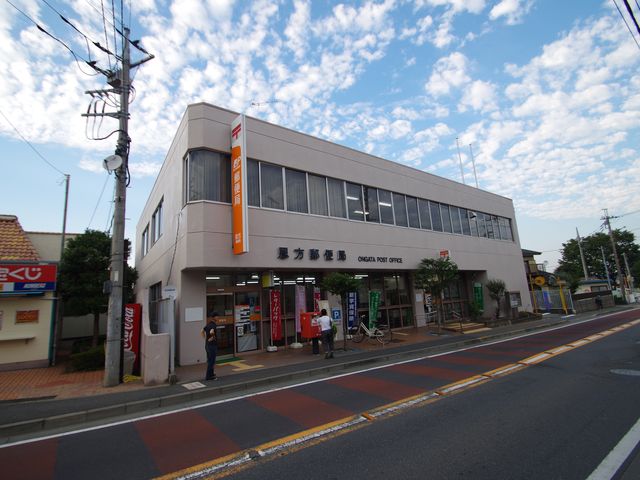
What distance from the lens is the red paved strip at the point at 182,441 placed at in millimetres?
4477

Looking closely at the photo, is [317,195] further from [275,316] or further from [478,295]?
[478,295]

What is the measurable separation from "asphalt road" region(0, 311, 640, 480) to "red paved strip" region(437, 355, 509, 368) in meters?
1.48

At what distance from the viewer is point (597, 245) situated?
190 ft

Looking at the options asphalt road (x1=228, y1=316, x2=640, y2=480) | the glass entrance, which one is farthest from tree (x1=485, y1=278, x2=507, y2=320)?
the glass entrance

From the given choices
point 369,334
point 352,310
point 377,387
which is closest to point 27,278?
point 377,387

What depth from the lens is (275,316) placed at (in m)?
13.5

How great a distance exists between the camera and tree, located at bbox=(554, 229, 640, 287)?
57719mm

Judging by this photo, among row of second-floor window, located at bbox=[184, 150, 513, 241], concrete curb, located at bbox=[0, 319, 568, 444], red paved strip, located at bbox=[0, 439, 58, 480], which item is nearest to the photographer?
red paved strip, located at bbox=[0, 439, 58, 480]

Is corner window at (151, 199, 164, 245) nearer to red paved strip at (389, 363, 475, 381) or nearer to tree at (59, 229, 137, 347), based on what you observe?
tree at (59, 229, 137, 347)

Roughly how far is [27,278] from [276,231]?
8714mm

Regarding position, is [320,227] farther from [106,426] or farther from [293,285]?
[106,426]

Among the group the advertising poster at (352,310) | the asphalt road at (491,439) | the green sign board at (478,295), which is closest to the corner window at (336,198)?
the advertising poster at (352,310)

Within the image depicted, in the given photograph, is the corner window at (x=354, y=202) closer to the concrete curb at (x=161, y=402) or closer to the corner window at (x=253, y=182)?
the corner window at (x=253, y=182)

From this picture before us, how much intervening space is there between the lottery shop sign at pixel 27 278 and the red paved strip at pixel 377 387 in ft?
35.4
